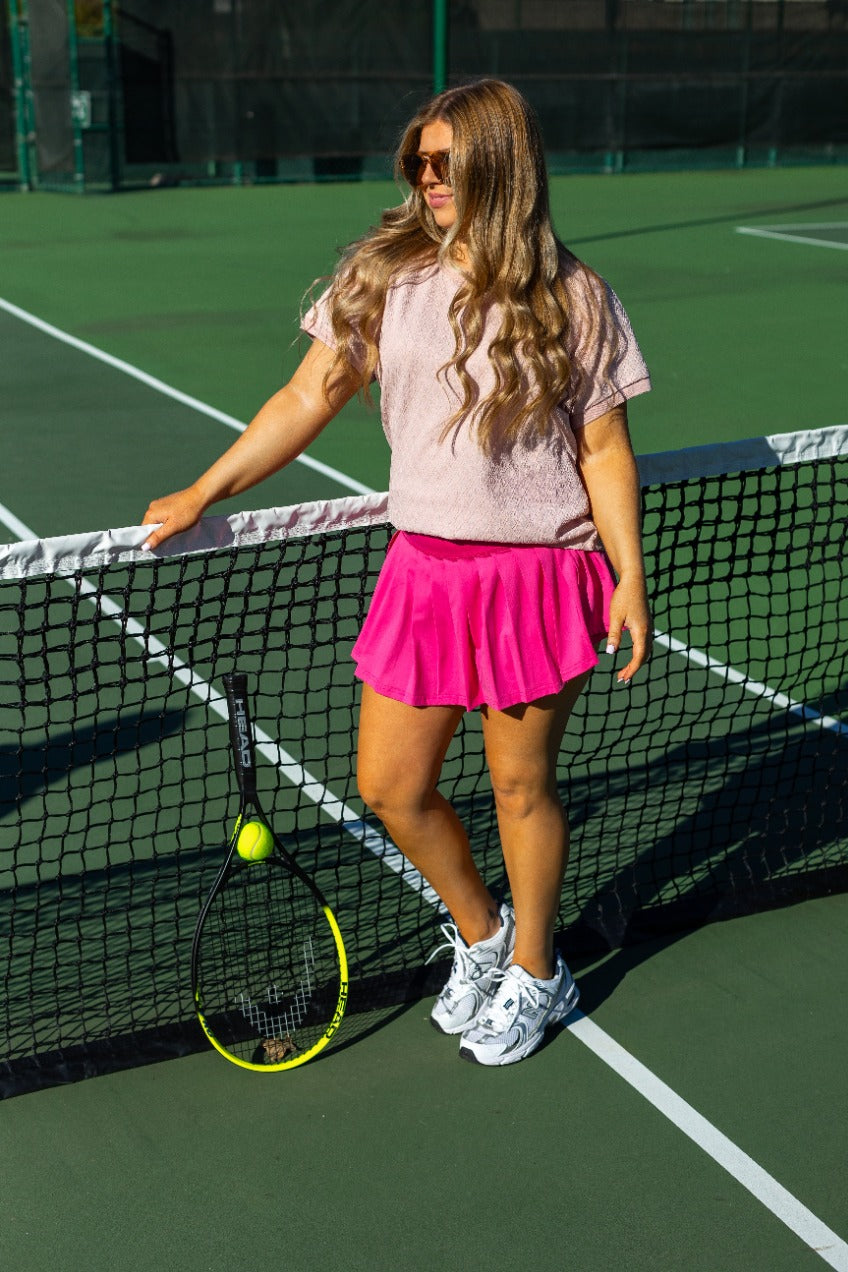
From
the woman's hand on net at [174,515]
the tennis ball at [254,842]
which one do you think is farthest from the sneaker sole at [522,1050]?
the woman's hand on net at [174,515]

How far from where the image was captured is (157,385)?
11.4 m

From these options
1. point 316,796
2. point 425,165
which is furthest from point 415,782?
point 316,796

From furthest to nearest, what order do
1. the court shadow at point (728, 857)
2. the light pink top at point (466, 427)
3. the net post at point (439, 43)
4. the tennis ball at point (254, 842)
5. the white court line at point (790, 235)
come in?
the net post at point (439, 43)
the white court line at point (790, 235)
the court shadow at point (728, 857)
the tennis ball at point (254, 842)
the light pink top at point (466, 427)

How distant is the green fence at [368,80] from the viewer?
23.7 metres

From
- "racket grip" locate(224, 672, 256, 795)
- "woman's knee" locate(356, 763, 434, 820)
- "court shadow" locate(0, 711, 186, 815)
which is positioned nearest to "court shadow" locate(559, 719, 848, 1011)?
"woman's knee" locate(356, 763, 434, 820)

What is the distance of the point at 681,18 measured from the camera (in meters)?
26.5

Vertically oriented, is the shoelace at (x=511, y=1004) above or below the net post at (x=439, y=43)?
below

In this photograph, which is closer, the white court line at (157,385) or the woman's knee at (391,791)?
the woman's knee at (391,791)

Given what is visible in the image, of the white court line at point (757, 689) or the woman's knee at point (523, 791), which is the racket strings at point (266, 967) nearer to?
the woman's knee at point (523, 791)

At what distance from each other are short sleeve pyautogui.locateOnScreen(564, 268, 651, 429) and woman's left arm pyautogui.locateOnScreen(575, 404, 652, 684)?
5cm

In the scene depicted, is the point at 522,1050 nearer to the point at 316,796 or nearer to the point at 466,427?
the point at 466,427

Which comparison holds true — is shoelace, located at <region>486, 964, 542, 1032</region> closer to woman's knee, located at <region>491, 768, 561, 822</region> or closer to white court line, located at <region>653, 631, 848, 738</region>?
woman's knee, located at <region>491, 768, 561, 822</region>

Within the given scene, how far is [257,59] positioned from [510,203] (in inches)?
908

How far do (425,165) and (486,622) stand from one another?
3.01 ft
